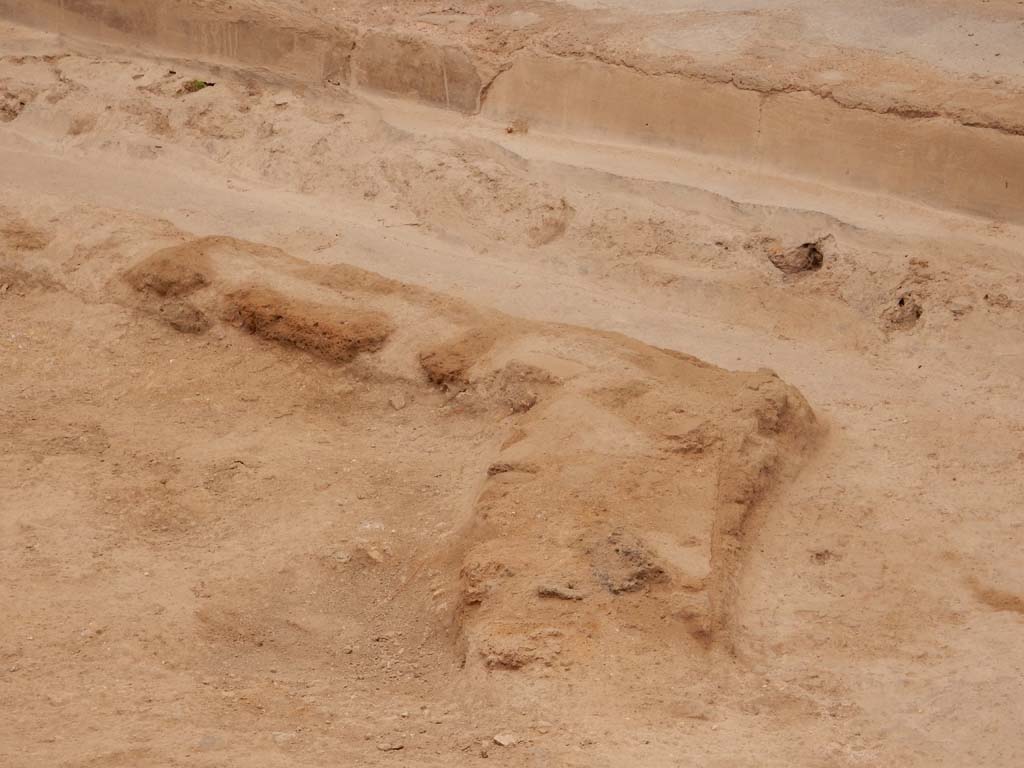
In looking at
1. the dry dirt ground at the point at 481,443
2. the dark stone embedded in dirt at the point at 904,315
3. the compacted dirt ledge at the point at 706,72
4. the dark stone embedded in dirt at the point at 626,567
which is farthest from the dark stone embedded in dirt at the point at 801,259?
the dark stone embedded in dirt at the point at 626,567

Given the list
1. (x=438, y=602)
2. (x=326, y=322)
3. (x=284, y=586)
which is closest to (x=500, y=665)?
(x=438, y=602)

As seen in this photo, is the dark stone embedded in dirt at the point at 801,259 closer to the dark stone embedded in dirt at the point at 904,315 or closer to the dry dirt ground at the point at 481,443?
the dry dirt ground at the point at 481,443

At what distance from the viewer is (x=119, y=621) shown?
6.12 meters

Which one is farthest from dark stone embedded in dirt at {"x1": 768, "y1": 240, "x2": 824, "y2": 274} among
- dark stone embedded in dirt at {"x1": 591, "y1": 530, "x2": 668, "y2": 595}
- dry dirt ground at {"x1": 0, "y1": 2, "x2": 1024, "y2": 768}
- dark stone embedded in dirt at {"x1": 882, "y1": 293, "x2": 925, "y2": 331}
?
dark stone embedded in dirt at {"x1": 591, "y1": 530, "x2": 668, "y2": 595}

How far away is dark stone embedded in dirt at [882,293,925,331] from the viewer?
8039 millimetres

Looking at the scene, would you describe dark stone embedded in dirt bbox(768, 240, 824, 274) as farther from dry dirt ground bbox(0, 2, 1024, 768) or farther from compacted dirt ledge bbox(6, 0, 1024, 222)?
compacted dirt ledge bbox(6, 0, 1024, 222)

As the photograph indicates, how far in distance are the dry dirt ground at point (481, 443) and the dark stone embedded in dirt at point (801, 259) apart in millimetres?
31

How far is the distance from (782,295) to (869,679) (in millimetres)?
3058

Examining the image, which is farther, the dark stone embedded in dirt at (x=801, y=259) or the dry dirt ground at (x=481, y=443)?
the dark stone embedded in dirt at (x=801, y=259)

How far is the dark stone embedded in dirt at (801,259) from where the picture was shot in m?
8.34

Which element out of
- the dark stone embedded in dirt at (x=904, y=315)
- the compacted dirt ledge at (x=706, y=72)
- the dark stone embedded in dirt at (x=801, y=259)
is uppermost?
the compacted dirt ledge at (x=706, y=72)

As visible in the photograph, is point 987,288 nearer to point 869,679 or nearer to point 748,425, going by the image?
point 748,425

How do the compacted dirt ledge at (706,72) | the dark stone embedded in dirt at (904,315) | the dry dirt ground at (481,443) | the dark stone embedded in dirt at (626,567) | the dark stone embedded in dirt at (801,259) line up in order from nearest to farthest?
the dry dirt ground at (481,443) < the dark stone embedded in dirt at (626,567) < the dark stone embedded in dirt at (904,315) < the dark stone embedded in dirt at (801,259) < the compacted dirt ledge at (706,72)

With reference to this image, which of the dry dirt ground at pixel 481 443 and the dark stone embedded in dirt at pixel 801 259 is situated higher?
the dark stone embedded in dirt at pixel 801 259
